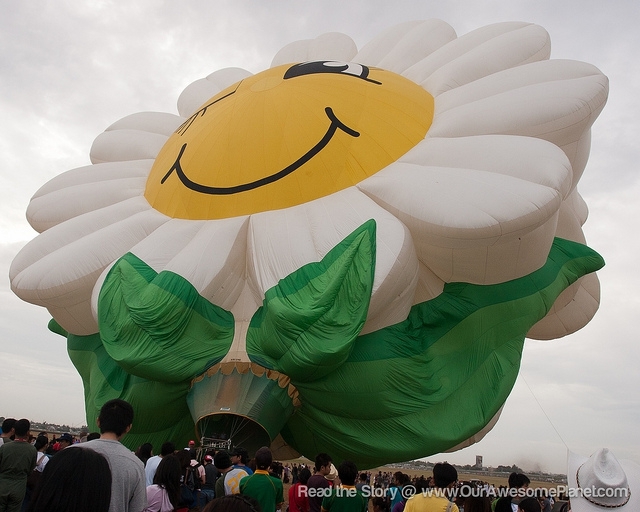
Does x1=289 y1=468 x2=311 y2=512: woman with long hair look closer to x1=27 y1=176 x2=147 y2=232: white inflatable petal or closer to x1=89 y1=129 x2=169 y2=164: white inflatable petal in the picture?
x1=27 y1=176 x2=147 y2=232: white inflatable petal

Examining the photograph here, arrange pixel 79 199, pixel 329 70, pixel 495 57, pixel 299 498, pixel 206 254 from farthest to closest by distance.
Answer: pixel 79 199 → pixel 329 70 → pixel 495 57 → pixel 206 254 → pixel 299 498

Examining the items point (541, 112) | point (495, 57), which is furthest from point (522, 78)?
point (495, 57)

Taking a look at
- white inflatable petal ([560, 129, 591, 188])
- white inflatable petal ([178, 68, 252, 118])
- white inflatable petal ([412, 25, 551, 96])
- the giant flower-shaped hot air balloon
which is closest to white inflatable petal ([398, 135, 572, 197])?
the giant flower-shaped hot air balloon

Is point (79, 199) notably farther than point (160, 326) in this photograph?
Yes

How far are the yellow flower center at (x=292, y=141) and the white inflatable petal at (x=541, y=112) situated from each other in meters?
0.77

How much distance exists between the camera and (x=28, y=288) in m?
8.30

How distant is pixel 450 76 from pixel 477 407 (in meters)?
4.98

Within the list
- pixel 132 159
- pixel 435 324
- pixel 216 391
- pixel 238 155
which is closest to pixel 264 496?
pixel 216 391

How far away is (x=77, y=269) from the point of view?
8.23 m

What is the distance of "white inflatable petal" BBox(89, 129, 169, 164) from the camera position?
36.3 ft

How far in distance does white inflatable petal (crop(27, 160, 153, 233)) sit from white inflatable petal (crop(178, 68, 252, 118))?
194cm

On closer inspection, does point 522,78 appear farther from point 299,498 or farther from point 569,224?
point 299,498

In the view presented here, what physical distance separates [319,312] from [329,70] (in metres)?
4.34

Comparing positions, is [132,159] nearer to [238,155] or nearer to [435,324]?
[238,155]
